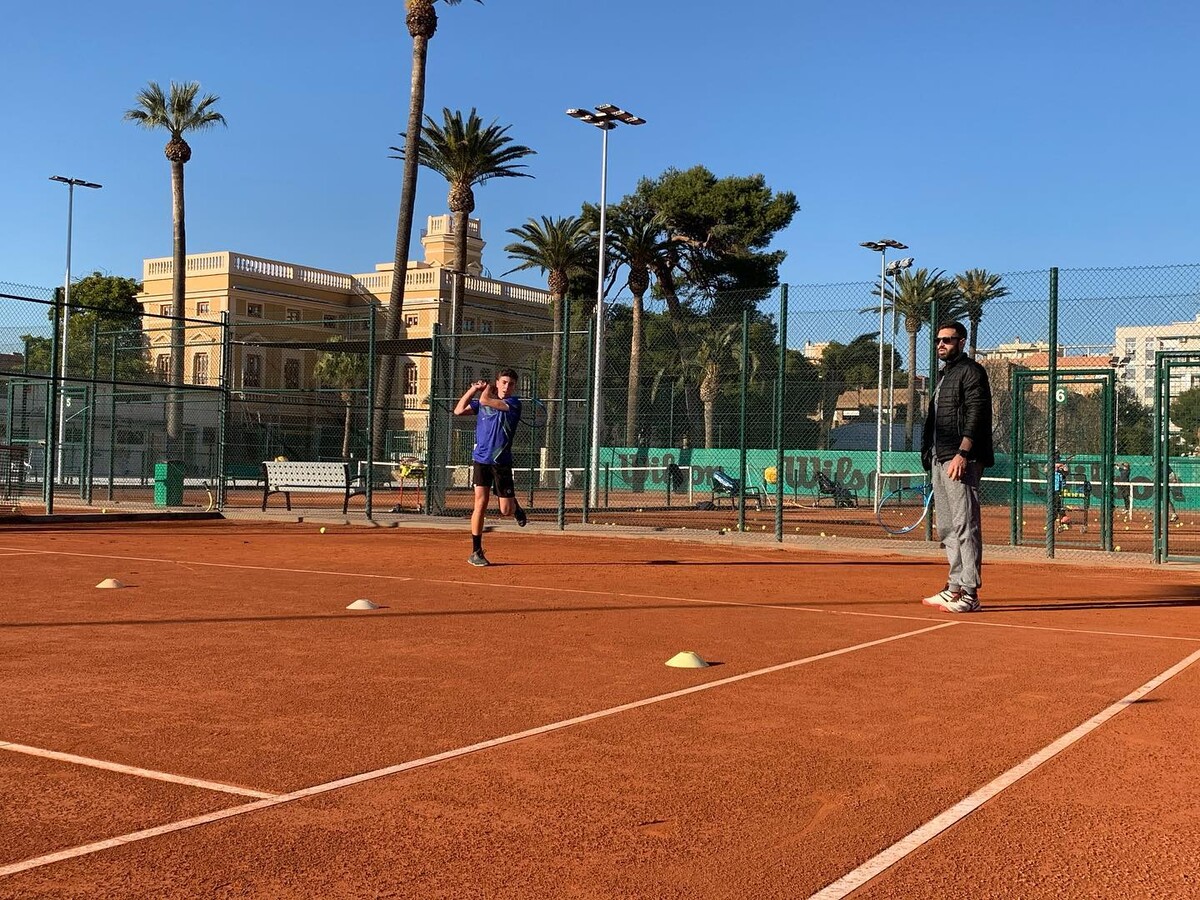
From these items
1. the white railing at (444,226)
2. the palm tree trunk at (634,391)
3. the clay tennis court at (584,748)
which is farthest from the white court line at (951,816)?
the white railing at (444,226)

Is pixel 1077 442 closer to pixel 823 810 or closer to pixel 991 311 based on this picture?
pixel 991 311

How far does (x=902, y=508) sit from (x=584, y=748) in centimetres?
1482

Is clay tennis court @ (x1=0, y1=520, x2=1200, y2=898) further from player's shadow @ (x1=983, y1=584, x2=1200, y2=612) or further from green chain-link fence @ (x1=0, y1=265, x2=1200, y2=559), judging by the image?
green chain-link fence @ (x1=0, y1=265, x2=1200, y2=559)

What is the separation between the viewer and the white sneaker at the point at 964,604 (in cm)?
865

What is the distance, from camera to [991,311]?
50.0ft

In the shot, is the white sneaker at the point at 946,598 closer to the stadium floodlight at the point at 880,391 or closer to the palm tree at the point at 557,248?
the stadium floodlight at the point at 880,391

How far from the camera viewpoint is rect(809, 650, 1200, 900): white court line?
3.02 metres

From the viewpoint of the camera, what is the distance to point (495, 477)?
1182 centimetres

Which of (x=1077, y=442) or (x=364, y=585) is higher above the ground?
(x=1077, y=442)

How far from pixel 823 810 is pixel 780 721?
1234 mm

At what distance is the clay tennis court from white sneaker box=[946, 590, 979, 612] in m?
0.21

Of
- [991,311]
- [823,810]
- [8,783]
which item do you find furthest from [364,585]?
[991,311]

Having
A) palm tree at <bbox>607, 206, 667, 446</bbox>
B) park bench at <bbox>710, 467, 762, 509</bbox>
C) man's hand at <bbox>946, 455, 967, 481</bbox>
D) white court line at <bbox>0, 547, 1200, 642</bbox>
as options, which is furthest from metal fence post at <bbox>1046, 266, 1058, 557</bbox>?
palm tree at <bbox>607, 206, 667, 446</bbox>

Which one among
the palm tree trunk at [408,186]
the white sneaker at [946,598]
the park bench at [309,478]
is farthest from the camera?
the palm tree trunk at [408,186]
